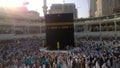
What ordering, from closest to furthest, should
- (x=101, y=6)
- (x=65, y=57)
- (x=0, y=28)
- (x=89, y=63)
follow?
(x=89, y=63)
(x=65, y=57)
(x=0, y=28)
(x=101, y=6)

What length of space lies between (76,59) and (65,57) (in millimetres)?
1744

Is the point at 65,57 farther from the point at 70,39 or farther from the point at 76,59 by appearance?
the point at 70,39

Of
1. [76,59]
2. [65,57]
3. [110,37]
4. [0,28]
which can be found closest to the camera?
[76,59]

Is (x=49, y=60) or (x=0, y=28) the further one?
(x=0, y=28)

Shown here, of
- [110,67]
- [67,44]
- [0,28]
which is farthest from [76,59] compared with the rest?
[0,28]

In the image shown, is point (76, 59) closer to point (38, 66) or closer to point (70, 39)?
point (38, 66)

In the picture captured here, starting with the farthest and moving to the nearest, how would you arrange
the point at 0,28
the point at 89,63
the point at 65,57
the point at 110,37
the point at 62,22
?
the point at 0,28, the point at 110,37, the point at 62,22, the point at 65,57, the point at 89,63

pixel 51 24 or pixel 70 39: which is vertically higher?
pixel 51 24

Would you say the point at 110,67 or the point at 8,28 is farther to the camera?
the point at 8,28

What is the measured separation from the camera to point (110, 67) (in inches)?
585

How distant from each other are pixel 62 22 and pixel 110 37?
82.8 ft

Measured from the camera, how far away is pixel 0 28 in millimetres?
57219

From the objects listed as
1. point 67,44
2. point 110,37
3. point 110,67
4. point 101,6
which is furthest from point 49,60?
point 101,6

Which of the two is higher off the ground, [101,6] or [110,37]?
[101,6]
